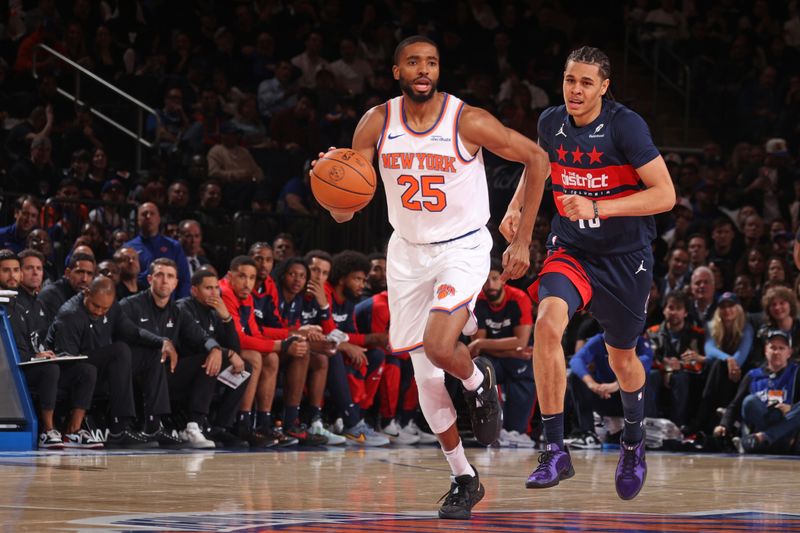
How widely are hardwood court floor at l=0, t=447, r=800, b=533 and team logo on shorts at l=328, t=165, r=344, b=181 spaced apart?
156 centimetres

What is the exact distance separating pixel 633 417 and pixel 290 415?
5.18 meters

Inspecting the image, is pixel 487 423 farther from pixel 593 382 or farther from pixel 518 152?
pixel 593 382

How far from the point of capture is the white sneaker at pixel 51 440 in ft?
31.1

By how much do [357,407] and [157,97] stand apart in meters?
5.48

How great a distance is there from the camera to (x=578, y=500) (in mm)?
6555

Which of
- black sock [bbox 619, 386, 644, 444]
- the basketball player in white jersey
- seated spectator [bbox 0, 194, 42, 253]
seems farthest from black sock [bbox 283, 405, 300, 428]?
the basketball player in white jersey

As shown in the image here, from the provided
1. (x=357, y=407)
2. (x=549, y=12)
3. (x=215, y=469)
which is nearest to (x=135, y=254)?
(x=357, y=407)

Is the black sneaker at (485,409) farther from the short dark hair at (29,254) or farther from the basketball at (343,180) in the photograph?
the short dark hair at (29,254)

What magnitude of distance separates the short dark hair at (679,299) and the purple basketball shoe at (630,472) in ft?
19.4

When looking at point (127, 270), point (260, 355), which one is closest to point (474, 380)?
point (260, 355)

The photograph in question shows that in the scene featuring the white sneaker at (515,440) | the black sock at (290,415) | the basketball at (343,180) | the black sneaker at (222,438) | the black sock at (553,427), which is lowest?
the white sneaker at (515,440)

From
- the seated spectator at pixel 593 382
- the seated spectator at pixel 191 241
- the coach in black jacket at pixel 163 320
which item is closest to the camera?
the coach in black jacket at pixel 163 320

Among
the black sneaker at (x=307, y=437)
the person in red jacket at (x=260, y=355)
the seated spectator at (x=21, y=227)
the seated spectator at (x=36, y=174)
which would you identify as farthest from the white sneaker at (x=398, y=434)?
the seated spectator at (x=36, y=174)

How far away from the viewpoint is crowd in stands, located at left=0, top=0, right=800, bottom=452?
34.4 ft
